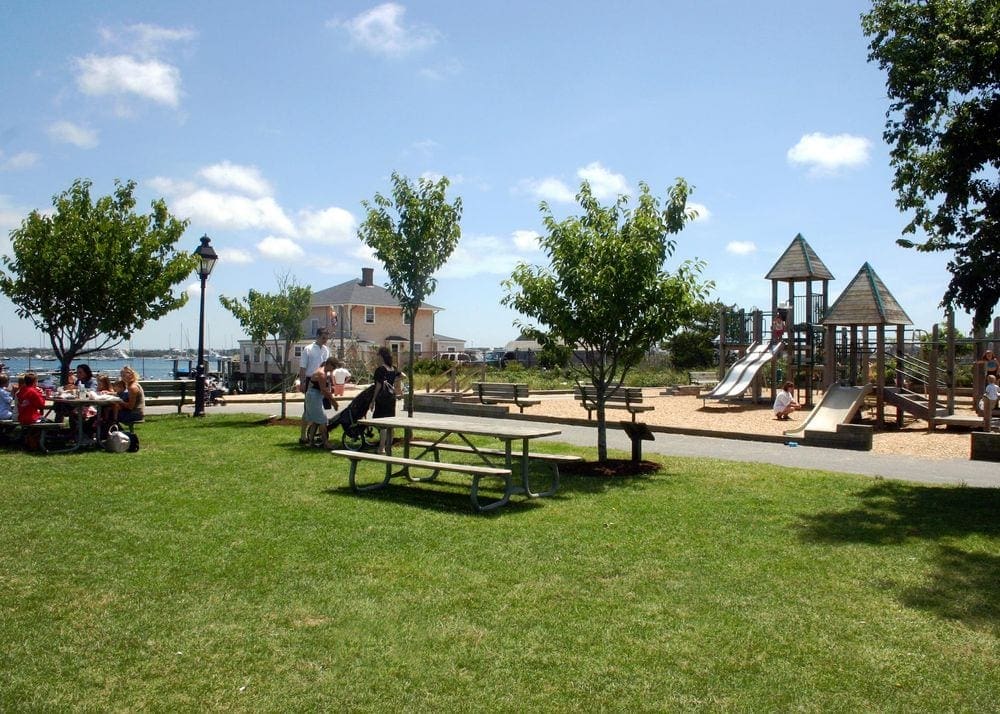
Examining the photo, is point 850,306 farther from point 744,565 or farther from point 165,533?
point 165,533

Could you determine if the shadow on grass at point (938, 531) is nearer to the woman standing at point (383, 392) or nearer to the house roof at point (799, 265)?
the woman standing at point (383, 392)

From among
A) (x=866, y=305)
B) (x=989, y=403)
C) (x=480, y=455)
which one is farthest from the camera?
(x=866, y=305)

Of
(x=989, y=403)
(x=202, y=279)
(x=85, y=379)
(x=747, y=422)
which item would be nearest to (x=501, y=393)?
(x=747, y=422)

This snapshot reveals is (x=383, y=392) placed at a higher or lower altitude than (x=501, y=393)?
higher

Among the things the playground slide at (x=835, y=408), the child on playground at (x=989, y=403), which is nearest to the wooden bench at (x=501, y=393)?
the playground slide at (x=835, y=408)

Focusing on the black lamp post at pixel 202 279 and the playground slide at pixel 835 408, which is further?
the black lamp post at pixel 202 279

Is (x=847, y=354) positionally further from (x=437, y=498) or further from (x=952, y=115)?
(x=437, y=498)

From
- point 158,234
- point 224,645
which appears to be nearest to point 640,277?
point 224,645

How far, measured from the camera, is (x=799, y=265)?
25656mm

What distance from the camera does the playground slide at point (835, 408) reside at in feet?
57.3

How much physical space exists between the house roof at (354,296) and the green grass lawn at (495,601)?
50734mm

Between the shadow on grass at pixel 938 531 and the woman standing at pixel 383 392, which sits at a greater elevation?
the woman standing at pixel 383 392

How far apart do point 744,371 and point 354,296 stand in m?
40.0

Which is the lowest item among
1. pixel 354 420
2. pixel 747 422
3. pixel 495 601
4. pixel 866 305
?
pixel 495 601
